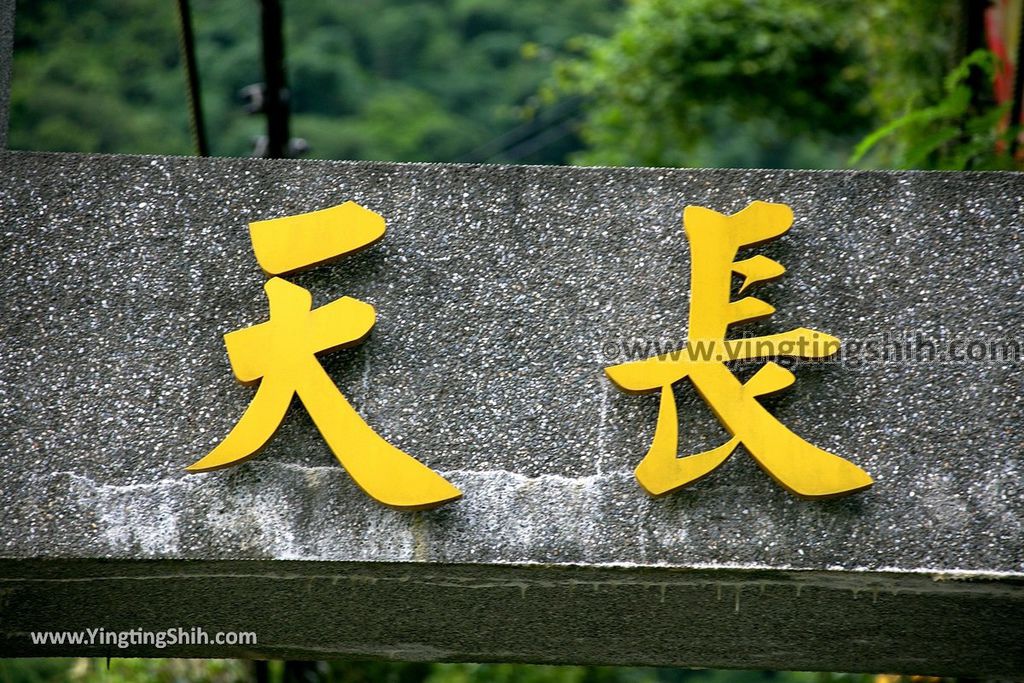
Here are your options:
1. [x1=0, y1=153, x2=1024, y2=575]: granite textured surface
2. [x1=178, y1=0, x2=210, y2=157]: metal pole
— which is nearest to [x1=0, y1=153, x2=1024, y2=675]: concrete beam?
[x1=0, y1=153, x2=1024, y2=575]: granite textured surface

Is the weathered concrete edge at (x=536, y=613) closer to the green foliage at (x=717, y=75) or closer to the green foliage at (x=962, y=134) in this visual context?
the green foliage at (x=962, y=134)

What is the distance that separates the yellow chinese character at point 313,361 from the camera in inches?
86.4

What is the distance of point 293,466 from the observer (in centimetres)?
224

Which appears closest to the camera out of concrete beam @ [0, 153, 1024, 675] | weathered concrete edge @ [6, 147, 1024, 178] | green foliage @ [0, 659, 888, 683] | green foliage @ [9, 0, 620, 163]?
concrete beam @ [0, 153, 1024, 675]

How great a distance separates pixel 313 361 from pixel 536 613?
70cm

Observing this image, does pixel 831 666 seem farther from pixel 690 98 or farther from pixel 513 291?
pixel 690 98

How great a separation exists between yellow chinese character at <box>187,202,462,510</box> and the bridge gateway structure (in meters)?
0.05

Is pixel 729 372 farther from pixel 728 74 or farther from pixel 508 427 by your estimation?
pixel 728 74

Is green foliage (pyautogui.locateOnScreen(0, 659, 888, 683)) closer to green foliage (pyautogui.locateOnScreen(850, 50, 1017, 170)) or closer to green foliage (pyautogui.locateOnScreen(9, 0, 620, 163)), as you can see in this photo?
green foliage (pyautogui.locateOnScreen(850, 50, 1017, 170))

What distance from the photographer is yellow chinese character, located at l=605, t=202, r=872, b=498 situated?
2.18 meters

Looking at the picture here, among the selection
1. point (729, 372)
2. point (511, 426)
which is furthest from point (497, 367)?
point (729, 372)

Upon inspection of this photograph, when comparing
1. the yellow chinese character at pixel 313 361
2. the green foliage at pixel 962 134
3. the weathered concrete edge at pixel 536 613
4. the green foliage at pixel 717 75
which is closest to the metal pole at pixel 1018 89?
the green foliage at pixel 962 134

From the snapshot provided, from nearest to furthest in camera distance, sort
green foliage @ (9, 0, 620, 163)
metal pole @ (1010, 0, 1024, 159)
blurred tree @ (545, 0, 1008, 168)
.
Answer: metal pole @ (1010, 0, 1024, 159)
blurred tree @ (545, 0, 1008, 168)
green foliage @ (9, 0, 620, 163)

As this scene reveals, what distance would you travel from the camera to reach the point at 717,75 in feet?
25.0
